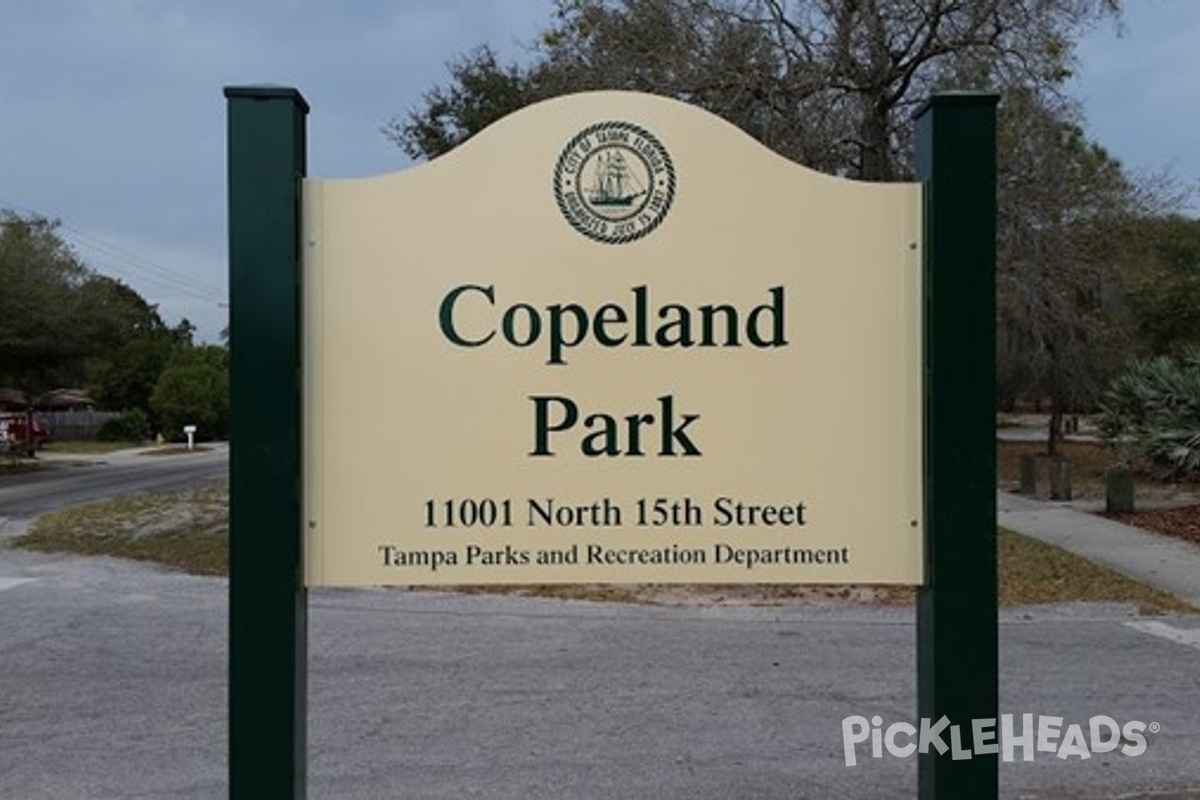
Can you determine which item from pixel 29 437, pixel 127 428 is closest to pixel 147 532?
pixel 29 437

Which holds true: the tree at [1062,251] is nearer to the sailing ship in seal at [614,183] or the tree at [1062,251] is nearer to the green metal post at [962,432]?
the green metal post at [962,432]

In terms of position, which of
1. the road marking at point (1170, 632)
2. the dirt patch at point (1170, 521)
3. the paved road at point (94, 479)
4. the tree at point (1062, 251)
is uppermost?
the tree at point (1062, 251)

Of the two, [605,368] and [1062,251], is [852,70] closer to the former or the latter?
[1062,251]

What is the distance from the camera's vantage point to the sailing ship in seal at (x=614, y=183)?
3.66 m

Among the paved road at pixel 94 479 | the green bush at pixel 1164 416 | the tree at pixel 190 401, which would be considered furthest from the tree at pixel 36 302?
the green bush at pixel 1164 416

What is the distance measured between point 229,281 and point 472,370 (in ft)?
2.36

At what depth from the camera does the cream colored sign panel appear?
11.9 ft

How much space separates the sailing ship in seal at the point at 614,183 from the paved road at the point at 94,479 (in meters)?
15.7

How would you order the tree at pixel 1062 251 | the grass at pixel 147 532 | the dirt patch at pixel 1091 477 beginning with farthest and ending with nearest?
1. the dirt patch at pixel 1091 477
2. the tree at pixel 1062 251
3. the grass at pixel 147 532

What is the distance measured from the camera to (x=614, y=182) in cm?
367

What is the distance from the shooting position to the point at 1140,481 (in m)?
22.1

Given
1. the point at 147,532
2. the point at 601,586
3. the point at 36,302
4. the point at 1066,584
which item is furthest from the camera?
the point at 36,302

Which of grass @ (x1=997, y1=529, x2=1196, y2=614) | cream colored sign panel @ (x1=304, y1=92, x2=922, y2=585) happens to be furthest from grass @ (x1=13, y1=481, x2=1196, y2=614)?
cream colored sign panel @ (x1=304, y1=92, x2=922, y2=585)

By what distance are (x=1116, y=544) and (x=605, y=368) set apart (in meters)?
12.8
